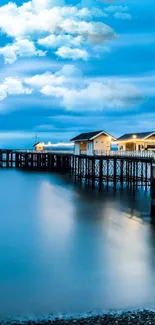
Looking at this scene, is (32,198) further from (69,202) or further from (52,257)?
(52,257)

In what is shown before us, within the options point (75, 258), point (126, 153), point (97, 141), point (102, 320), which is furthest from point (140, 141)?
point (102, 320)

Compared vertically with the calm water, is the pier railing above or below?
above

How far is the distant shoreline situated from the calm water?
42cm

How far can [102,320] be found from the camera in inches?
312

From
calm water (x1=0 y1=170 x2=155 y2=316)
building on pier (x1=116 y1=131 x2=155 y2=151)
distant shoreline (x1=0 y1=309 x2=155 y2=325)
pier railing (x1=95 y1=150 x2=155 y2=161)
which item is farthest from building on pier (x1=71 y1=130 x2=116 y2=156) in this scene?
distant shoreline (x1=0 y1=309 x2=155 y2=325)

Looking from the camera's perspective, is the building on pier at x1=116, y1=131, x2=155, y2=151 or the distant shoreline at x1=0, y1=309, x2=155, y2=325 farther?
the building on pier at x1=116, y1=131, x2=155, y2=151

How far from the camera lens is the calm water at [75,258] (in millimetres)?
9234

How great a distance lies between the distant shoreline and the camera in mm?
7797

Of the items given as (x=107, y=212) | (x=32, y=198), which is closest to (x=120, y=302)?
(x=107, y=212)

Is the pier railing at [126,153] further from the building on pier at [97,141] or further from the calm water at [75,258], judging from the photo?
the calm water at [75,258]

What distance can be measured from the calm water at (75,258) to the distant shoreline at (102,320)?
1.39 feet

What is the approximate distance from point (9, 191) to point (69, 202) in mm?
8002

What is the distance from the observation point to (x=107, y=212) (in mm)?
20844

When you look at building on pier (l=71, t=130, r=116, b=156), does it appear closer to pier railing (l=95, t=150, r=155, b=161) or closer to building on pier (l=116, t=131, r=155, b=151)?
pier railing (l=95, t=150, r=155, b=161)
